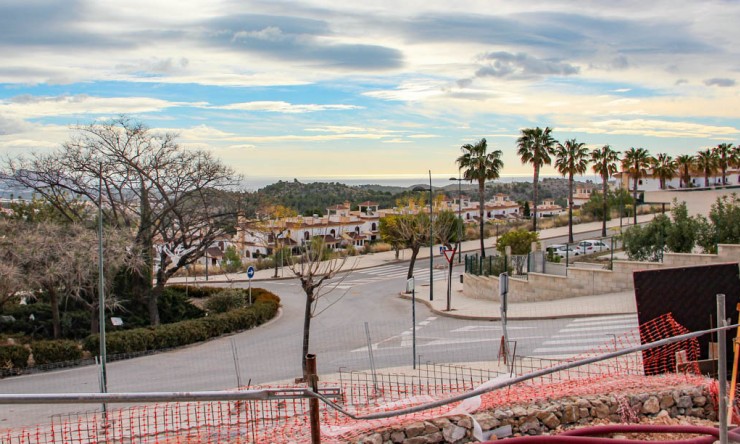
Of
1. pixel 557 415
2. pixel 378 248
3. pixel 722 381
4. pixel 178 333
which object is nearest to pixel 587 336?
pixel 557 415

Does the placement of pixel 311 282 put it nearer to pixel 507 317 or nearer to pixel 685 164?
pixel 507 317

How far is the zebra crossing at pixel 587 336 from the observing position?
1831cm

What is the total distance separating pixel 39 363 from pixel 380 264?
32401 mm

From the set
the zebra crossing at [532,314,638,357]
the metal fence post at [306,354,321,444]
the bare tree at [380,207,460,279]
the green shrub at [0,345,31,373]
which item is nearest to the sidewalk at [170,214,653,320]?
the zebra crossing at [532,314,638,357]

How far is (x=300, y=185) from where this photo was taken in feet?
604

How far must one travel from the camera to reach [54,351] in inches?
877

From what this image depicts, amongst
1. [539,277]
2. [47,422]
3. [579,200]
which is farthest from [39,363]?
[579,200]

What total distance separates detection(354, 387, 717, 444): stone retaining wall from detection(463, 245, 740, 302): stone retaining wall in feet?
46.1

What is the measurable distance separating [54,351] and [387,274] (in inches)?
1076

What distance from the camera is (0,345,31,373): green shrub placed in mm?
21203

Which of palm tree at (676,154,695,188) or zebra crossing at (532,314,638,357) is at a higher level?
palm tree at (676,154,695,188)

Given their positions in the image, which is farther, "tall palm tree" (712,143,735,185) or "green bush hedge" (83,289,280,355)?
"tall palm tree" (712,143,735,185)

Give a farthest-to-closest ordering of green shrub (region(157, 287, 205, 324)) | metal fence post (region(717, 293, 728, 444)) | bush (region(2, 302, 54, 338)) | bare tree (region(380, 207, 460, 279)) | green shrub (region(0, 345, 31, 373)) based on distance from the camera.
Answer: bare tree (region(380, 207, 460, 279)) < green shrub (region(157, 287, 205, 324)) < bush (region(2, 302, 54, 338)) < green shrub (region(0, 345, 31, 373)) < metal fence post (region(717, 293, 728, 444))

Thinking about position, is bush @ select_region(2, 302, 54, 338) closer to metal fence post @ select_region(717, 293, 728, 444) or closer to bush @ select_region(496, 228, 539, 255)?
metal fence post @ select_region(717, 293, 728, 444)
